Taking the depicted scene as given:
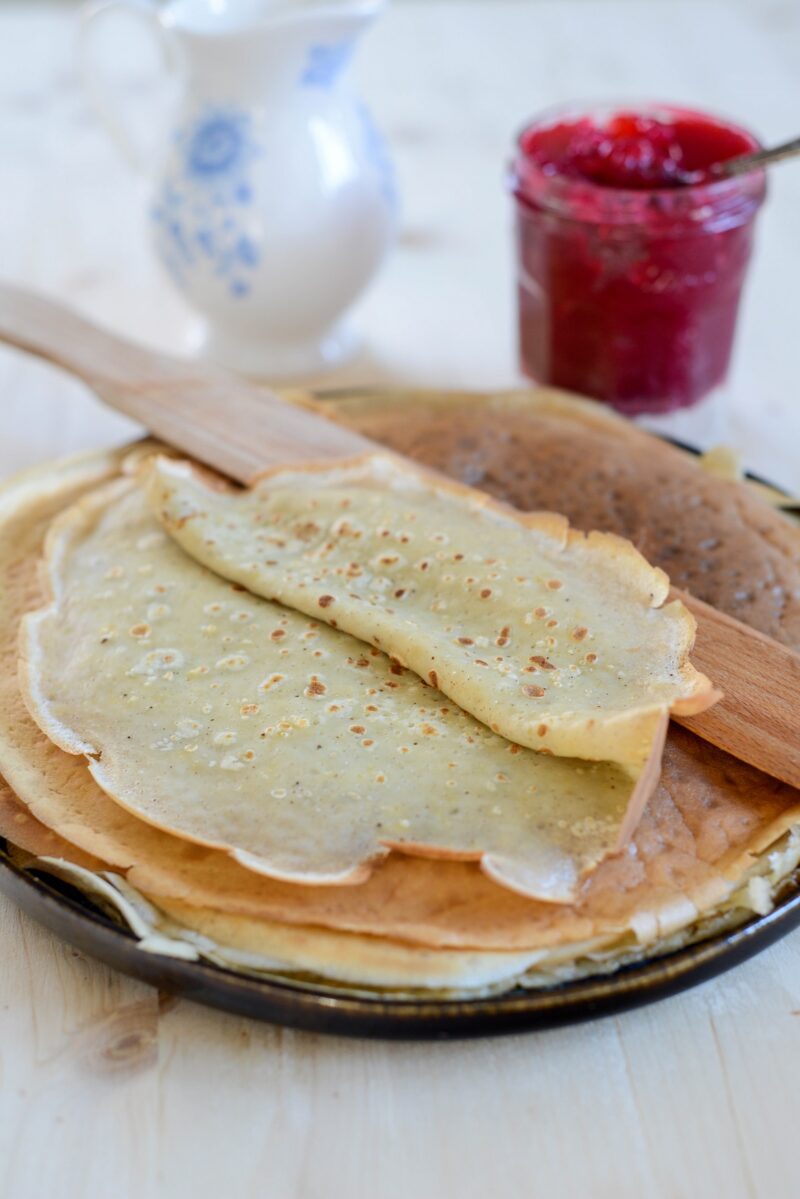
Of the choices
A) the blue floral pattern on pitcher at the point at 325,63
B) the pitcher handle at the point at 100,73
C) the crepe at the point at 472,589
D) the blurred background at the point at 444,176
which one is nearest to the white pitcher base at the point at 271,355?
the blurred background at the point at 444,176

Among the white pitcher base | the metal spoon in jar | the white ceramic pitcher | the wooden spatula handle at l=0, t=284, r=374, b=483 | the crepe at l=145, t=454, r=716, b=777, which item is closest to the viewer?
the crepe at l=145, t=454, r=716, b=777

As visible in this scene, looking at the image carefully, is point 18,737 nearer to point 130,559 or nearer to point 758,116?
point 130,559

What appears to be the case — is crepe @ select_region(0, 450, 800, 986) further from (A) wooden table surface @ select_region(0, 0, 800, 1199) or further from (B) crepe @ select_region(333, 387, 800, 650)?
(B) crepe @ select_region(333, 387, 800, 650)

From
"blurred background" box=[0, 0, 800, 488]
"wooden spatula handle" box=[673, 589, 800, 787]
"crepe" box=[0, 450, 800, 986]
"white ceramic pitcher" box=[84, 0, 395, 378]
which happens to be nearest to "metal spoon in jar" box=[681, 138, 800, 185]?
"blurred background" box=[0, 0, 800, 488]

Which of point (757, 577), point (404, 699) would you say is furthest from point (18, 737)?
point (757, 577)

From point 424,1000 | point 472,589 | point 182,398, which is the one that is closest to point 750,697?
point 472,589

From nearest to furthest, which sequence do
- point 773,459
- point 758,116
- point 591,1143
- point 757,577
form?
point 591,1143, point 757,577, point 773,459, point 758,116

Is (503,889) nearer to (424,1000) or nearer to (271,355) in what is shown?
(424,1000)

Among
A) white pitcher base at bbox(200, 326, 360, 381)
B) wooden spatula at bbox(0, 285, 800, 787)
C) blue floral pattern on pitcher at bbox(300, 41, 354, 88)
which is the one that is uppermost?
blue floral pattern on pitcher at bbox(300, 41, 354, 88)
